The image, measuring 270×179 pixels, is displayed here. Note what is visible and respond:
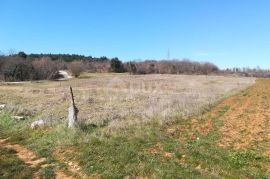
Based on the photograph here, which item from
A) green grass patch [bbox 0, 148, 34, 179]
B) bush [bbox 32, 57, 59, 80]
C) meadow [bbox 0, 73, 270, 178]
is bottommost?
green grass patch [bbox 0, 148, 34, 179]

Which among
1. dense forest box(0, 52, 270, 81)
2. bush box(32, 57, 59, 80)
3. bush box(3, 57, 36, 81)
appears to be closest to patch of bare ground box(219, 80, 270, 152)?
bush box(3, 57, 36, 81)

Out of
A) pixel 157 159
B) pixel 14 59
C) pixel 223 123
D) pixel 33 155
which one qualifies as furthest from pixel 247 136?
pixel 14 59

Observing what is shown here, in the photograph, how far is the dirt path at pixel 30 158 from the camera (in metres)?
10.5

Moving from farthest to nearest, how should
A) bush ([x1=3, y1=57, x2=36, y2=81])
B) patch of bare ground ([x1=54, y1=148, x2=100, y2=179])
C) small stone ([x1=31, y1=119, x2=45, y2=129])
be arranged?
bush ([x1=3, y1=57, x2=36, y2=81]), small stone ([x1=31, y1=119, x2=45, y2=129]), patch of bare ground ([x1=54, y1=148, x2=100, y2=179])

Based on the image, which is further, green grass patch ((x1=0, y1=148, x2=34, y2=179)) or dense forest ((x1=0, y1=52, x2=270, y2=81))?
dense forest ((x1=0, y1=52, x2=270, y2=81))

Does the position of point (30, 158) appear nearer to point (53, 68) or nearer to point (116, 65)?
point (53, 68)

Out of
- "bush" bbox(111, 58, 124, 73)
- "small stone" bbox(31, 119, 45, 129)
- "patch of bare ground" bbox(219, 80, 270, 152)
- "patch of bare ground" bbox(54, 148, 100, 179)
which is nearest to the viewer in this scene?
"patch of bare ground" bbox(54, 148, 100, 179)

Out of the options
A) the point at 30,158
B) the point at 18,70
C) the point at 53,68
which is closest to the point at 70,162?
the point at 30,158

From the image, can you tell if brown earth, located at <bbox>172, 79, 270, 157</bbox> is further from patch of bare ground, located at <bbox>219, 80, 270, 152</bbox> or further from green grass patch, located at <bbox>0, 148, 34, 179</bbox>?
green grass patch, located at <bbox>0, 148, 34, 179</bbox>

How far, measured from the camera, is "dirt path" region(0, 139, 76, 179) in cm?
1052

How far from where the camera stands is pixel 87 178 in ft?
33.0

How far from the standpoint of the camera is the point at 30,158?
1248 centimetres

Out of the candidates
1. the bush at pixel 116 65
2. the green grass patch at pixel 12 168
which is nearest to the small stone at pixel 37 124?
the green grass patch at pixel 12 168

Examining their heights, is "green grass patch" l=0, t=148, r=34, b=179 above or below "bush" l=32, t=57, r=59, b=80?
below
